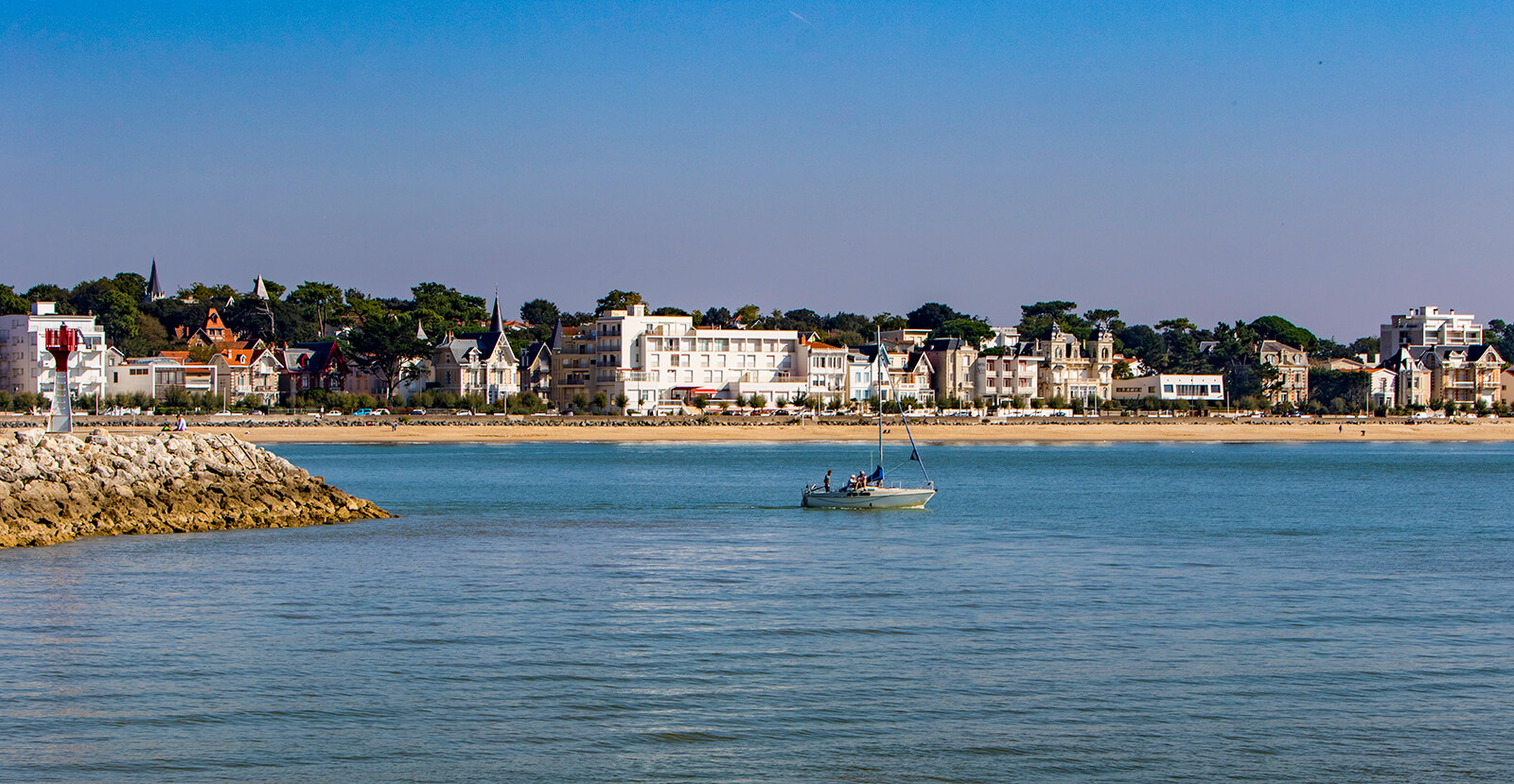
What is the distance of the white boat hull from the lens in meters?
35.5

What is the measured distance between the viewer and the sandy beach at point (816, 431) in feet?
273

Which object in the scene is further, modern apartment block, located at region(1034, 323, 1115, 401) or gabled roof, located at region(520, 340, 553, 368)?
modern apartment block, located at region(1034, 323, 1115, 401)

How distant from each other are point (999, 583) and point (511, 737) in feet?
37.9

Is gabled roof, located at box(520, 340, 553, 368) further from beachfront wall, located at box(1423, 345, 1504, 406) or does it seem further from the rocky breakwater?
beachfront wall, located at box(1423, 345, 1504, 406)

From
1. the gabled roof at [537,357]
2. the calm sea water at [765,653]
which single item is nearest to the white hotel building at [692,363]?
the gabled roof at [537,357]

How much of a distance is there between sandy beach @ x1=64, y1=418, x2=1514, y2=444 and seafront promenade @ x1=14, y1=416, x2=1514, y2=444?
64mm

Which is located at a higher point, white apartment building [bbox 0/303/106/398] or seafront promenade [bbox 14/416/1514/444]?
white apartment building [bbox 0/303/106/398]

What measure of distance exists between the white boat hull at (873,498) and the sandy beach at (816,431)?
47.5 meters

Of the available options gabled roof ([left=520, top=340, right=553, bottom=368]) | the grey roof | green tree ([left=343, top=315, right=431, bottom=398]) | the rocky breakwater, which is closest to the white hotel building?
gabled roof ([left=520, top=340, right=553, bottom=368])

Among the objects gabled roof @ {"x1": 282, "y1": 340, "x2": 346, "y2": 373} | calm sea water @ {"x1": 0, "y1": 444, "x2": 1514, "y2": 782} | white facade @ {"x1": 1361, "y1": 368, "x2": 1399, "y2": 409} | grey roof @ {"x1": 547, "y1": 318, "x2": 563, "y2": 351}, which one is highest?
grey roof @ {"x1": 547, "y1": 318, "x2": 563, "y2": 351}

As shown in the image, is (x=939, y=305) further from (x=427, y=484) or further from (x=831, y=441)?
(x=427, y=484)

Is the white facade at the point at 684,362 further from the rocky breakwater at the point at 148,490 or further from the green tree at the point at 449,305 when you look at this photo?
the rocky breakwater at the point at 148,490

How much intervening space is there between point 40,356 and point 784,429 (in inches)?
2142

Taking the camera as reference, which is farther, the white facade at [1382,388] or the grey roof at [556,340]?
the white facade at [1382,388]
